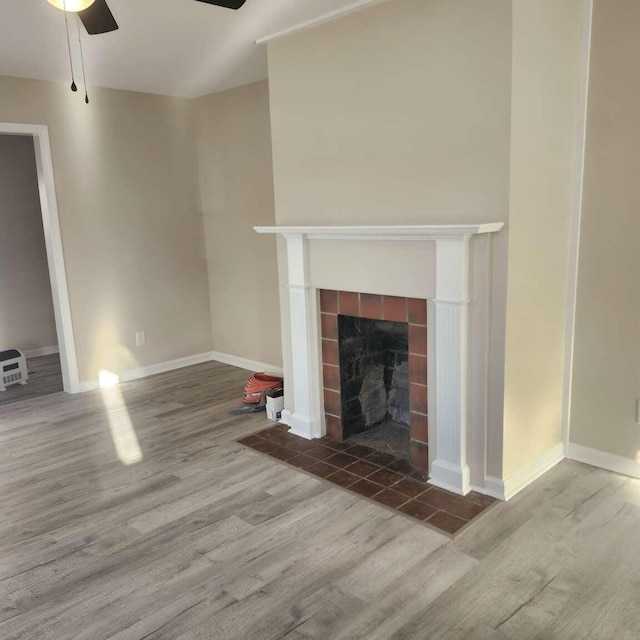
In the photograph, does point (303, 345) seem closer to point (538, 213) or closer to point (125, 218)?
point (538, 213)

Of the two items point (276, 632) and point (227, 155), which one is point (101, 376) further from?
point (276, 632)

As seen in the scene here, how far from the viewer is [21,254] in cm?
583

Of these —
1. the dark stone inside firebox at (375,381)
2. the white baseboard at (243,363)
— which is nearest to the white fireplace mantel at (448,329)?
the dark stone inside firebox at (375,381)

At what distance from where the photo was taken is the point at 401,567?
7.53 feet

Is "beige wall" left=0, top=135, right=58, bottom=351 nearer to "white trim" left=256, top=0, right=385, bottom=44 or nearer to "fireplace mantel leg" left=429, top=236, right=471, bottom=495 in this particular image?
"white trim" left=256, top=0, right=385, bottom=44

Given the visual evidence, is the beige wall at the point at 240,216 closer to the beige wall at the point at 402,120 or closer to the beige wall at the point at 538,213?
the beige wall at the point at 402,120

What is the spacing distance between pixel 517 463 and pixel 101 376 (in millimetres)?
3454

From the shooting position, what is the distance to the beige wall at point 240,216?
462 cm

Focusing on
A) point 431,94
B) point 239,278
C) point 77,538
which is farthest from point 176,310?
point 431,94

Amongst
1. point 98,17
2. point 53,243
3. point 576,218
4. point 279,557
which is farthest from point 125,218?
point 576,218

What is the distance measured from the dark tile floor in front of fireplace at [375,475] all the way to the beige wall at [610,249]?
2.70 feet

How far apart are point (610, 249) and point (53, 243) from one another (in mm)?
3840

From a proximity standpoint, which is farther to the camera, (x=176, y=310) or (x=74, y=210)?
(x=176, y=310)

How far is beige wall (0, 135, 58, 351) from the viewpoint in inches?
225
